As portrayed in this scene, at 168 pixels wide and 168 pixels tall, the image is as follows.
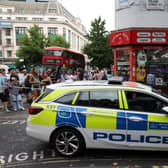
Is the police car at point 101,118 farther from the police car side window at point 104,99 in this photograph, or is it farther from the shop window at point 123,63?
the shop window at point 123,63

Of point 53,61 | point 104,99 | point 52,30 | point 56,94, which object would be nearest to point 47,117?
point 56,94

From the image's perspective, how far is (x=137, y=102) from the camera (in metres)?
4.48

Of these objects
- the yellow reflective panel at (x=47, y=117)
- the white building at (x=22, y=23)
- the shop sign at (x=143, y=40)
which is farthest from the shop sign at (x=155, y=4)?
the white building at (x=22, y=23)

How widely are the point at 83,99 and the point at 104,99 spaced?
44 centimetres

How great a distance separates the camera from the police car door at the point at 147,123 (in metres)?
4.31

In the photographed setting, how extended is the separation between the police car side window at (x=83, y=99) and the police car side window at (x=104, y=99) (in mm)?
85

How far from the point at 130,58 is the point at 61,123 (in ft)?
23.7

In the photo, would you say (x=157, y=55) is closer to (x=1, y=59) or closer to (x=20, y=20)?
(x=1, y=59)

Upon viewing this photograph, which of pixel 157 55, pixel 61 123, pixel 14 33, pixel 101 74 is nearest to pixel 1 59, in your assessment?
pixel 14 33

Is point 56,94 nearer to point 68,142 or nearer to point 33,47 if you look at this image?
point 68,142

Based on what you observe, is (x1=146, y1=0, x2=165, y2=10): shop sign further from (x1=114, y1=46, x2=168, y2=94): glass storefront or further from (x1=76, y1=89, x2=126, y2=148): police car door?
(x1=76, y1=89, x2=126, y2=148): police car door

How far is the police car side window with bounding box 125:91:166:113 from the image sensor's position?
14.5 ft

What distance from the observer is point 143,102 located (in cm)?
448

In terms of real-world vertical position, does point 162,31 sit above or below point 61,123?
above
